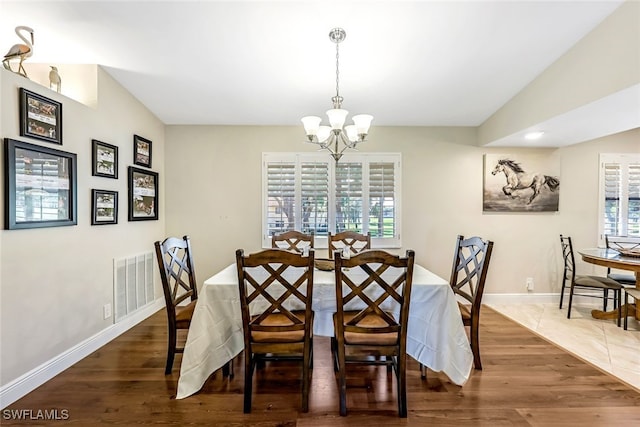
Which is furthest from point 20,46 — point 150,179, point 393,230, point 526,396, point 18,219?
point 526,396

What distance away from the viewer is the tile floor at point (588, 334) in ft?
8.41

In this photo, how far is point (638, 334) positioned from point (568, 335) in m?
0.75

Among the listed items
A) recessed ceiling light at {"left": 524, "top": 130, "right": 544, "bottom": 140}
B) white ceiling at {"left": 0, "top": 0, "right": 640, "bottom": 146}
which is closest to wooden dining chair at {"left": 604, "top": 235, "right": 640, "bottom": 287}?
recessed ceiling light at {"left": 524, "top": 130, "right": 544, "bottom": 140}

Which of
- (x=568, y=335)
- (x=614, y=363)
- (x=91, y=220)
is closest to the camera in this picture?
(x=614, y=363)

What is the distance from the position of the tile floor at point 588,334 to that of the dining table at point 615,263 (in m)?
0.09

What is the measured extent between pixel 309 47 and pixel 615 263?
368 cm

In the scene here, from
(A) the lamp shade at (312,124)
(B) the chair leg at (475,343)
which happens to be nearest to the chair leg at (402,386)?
(B) the chair leg at (475,343)

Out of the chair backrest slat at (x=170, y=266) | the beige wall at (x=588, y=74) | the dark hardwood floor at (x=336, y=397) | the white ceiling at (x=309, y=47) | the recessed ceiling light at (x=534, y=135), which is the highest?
the white ceiling at (x=309, y=47)

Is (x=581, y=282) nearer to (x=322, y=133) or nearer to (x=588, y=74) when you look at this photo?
(x=588, y=74)

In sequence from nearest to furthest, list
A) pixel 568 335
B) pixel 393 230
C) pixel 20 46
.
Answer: pixel 20 46, pixel 568 335, pixel 393 230

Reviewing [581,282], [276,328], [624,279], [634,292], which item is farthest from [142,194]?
[624,279]

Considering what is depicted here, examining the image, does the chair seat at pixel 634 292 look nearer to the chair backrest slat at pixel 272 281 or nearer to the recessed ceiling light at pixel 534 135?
the recessed ceiling light at pixel 534 135

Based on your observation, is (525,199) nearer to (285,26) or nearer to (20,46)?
(285,26)

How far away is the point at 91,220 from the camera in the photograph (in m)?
2.82
